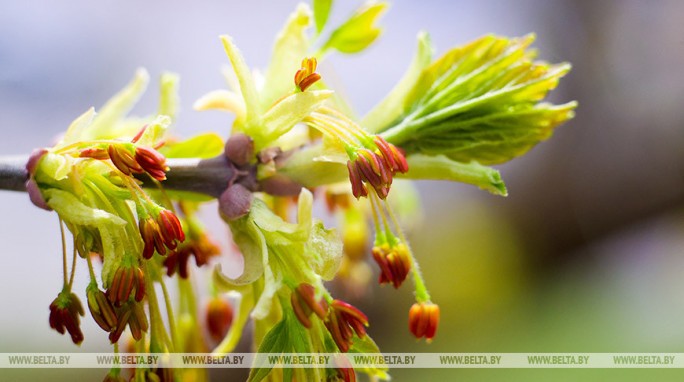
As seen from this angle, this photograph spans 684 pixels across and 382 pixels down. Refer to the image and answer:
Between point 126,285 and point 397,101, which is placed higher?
point 397,101

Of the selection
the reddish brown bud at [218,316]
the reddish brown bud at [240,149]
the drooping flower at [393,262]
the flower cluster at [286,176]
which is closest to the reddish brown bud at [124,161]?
the flower cluster at [286,176]

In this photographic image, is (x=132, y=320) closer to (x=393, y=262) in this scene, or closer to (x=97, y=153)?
(x=97, y=153)

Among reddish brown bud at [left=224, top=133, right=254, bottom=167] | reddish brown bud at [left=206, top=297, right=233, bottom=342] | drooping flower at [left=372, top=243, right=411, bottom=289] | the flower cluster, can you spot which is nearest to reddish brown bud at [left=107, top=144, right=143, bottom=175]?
the flower cluster

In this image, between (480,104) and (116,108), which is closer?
(480,104)

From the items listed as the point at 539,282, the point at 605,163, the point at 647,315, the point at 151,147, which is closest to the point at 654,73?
the point at 605,163

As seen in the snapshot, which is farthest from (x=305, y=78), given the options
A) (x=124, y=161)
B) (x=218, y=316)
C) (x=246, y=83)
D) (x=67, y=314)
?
(x=218, y=316)

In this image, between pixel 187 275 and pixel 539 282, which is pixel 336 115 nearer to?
pixel 187 275
